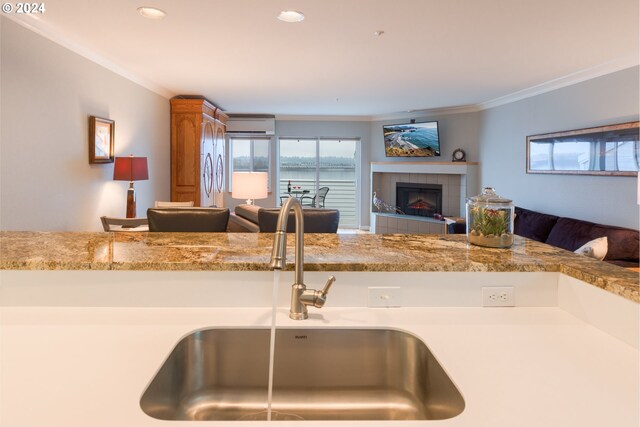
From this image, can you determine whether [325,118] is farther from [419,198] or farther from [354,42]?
[354,42]

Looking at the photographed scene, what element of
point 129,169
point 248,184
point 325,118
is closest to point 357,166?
point 325,118

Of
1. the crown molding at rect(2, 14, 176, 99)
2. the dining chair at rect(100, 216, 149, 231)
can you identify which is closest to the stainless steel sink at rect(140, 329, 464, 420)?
the dining chair at rect(100, 216, 149, 231)

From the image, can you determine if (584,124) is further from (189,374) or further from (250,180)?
(189,374)

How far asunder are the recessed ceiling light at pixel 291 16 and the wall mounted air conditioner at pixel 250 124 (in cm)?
501

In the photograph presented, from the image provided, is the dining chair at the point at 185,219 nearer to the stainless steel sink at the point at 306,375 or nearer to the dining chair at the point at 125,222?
the dining chair at the point at 125,222

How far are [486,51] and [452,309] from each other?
3185 millimetres

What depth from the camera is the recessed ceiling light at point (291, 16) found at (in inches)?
110

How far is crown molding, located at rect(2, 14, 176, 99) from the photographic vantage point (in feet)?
9.47

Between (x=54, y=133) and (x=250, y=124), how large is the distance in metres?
4.79

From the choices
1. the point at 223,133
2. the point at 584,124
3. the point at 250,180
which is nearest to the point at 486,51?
the point at 584,124

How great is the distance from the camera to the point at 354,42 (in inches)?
135

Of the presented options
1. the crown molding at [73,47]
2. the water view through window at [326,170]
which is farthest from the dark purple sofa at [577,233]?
the crown molding at [73,47]

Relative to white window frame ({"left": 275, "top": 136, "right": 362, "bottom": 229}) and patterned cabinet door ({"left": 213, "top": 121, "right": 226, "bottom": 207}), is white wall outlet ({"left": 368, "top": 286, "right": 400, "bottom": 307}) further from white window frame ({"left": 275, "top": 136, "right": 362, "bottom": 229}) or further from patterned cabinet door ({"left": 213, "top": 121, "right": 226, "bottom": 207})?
white window frame ({"left": 275, "top": 136, "right": 362, "bottom": 229})

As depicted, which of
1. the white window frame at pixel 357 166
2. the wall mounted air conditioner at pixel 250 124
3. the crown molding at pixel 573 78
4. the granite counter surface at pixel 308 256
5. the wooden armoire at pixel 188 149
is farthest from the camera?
the white window frame at pixel 357 166
